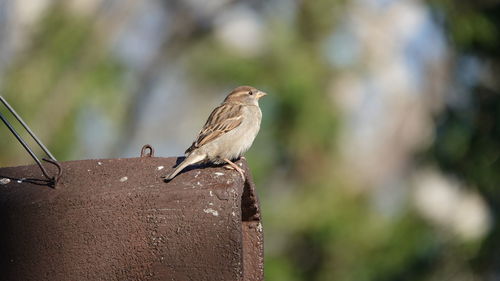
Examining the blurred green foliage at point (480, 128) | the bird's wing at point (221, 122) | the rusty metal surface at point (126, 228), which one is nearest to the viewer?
the rusty metal surface at point (126, 228)

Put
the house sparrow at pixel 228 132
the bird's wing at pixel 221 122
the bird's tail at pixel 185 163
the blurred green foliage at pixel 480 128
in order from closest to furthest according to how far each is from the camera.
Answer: the bird's tail at pixel 185 163 < the house sparrow at pixel 228 132 < the bird's wing at pixel 221 122 < the blurred green foliage at pixel 480 128

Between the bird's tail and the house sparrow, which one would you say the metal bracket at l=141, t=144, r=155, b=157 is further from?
the house sparrow

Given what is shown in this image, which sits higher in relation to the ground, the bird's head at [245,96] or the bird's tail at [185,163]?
the bird's head at [245,96]

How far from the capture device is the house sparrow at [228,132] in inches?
229

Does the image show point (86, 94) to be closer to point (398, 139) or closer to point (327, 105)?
point (327, 105)

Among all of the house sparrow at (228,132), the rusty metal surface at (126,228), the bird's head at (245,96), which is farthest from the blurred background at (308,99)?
the rusty metal surface at (126,228)

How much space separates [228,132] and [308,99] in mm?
8669

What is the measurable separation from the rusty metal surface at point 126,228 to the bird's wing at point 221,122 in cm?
182

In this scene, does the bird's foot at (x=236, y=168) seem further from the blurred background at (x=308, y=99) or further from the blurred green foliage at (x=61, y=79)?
the blurred green foliage at (x=61, y=79)

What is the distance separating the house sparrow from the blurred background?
20.1 feet

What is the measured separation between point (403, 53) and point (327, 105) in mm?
4165

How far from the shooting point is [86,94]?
1614cm

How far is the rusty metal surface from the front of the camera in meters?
3.96

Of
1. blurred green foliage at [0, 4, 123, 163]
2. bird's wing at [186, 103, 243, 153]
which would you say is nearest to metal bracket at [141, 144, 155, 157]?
bird's wing at [186, 103, 243, 153]
